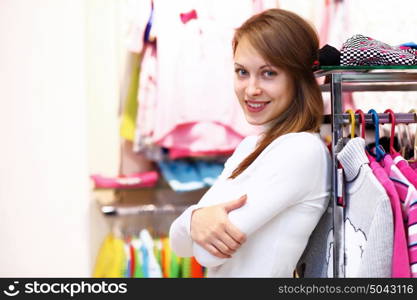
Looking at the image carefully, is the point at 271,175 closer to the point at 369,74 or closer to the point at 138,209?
the point at 369,74

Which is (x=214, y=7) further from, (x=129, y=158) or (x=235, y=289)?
(x=235, y=289)

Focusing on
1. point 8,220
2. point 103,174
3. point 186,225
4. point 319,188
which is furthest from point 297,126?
point 8,220

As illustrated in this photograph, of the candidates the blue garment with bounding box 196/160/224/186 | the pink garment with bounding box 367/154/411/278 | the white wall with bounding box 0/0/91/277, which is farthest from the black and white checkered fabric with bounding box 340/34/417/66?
the white wall with bounding box 0/0/91/277

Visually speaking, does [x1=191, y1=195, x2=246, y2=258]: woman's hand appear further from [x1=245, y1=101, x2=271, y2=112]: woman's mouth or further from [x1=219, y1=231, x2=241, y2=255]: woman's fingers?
[x1=245, y1=101, x2=271, y2=112]: woman's mouth

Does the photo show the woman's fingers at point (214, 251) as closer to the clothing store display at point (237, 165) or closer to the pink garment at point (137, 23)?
the clothing store display at point (237, 165)

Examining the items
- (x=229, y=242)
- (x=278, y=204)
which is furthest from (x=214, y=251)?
(x=278, y=204)

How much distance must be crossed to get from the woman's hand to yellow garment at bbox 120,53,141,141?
1.25 m

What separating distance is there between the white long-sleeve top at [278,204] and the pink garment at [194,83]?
1.05m

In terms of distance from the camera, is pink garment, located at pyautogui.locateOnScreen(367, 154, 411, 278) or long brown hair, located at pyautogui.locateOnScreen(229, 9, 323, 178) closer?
pink garment, located at pyautogui.locateOnScreen(367, 154, 411, 278)

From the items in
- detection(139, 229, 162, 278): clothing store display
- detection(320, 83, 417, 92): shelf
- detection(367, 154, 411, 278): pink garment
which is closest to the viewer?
detection(367, 154, 411, 278): pink garment

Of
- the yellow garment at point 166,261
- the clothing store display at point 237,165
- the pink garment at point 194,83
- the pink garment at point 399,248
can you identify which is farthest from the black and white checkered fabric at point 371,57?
the yellow garment at point 166,261

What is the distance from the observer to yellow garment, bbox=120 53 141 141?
2.39 m

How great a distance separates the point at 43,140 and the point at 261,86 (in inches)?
62.0

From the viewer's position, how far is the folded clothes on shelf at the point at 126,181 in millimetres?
2361
